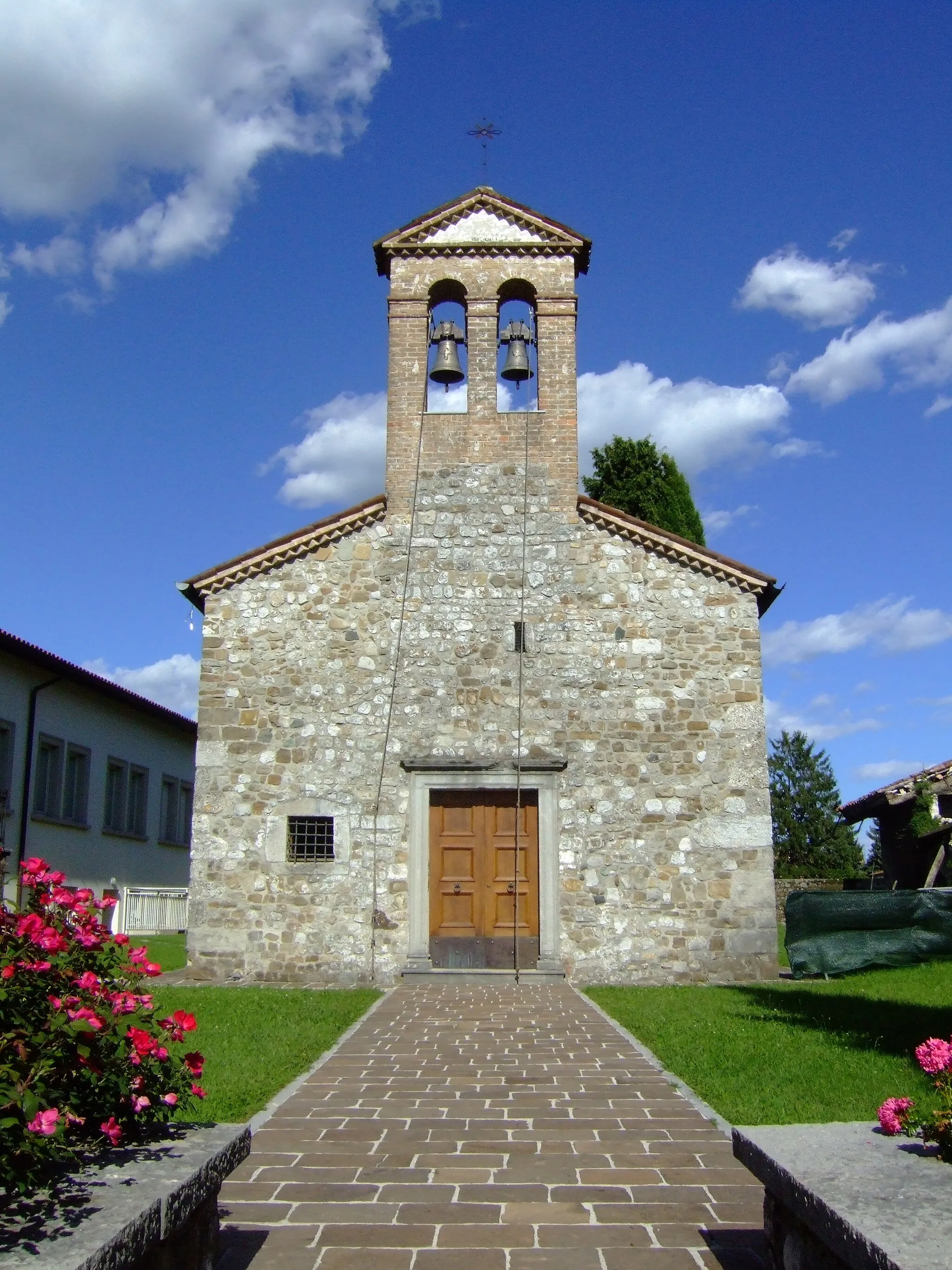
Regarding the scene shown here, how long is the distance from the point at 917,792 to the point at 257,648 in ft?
37.8

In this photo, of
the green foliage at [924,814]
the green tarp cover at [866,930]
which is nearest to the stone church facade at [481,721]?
the green tarp cover at [866,930]

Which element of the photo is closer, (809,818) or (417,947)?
(417,947)

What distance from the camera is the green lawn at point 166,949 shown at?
15.9m

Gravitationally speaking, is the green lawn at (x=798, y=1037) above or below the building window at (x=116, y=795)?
below

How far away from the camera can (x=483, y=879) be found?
1380 cm

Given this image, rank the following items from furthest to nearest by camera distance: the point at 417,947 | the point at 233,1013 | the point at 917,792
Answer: the point at 917,792, the point at 417,947, the point at 233,1013

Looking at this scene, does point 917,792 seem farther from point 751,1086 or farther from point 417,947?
point 751,1086

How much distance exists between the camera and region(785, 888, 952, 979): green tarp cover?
Answer: 46.0ft

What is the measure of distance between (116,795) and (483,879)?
12.4m

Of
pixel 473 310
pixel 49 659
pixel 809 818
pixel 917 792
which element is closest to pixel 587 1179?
pixel 473 310

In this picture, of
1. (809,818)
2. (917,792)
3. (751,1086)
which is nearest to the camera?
(751,1086)

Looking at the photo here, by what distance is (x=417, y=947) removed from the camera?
13.4m

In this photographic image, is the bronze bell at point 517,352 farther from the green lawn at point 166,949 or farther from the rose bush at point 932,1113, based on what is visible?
the rose bush at point 932,1113

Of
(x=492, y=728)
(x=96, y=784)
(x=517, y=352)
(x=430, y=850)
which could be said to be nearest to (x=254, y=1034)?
(x=430, y=850)
